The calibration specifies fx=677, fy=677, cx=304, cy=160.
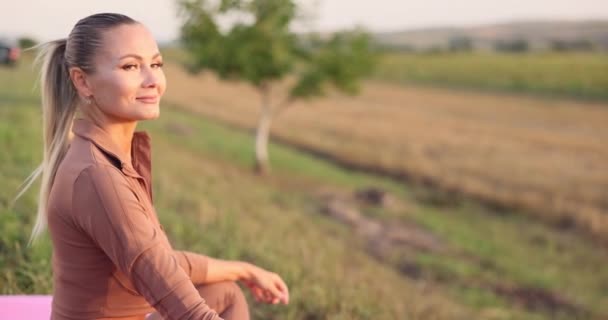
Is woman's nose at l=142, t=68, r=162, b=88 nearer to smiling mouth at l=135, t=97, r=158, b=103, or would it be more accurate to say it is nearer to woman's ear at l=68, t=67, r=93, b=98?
smiling mouth at l=135, t=97, r=158, b=103

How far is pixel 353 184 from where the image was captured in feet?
59.2

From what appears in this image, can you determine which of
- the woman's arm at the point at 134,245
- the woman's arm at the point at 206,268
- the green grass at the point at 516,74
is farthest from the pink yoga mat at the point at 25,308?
the green grass at the point at 516,74

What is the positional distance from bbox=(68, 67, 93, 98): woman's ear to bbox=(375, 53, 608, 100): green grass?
40585 millimetres

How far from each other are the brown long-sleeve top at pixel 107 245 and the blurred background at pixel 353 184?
1.24m

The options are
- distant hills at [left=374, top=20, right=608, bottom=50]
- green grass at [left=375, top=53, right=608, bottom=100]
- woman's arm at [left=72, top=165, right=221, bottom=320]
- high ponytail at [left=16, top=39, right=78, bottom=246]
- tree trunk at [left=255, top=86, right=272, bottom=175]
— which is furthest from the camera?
distant hills at [left=374, top=20, right=608, bottom=50]

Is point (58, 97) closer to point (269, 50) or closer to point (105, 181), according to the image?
point (105, 181)

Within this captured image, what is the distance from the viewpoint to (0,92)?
23.3 meters

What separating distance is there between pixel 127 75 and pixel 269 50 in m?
17.1

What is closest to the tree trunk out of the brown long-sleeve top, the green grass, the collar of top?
the collar of top

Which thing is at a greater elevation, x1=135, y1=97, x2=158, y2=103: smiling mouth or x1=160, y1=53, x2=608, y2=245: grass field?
x1=135, y1=97, x2=158, y2=103: smiling mouth

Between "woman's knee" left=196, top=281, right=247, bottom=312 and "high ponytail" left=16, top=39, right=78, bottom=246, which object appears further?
"woman's knee" left=196, top=281, right=247, bottom=312

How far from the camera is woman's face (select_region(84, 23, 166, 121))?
69.8 inches

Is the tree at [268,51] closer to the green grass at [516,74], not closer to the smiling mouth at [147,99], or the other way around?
the smiling mouth at [147,99]

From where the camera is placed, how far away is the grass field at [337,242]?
15.0ft
